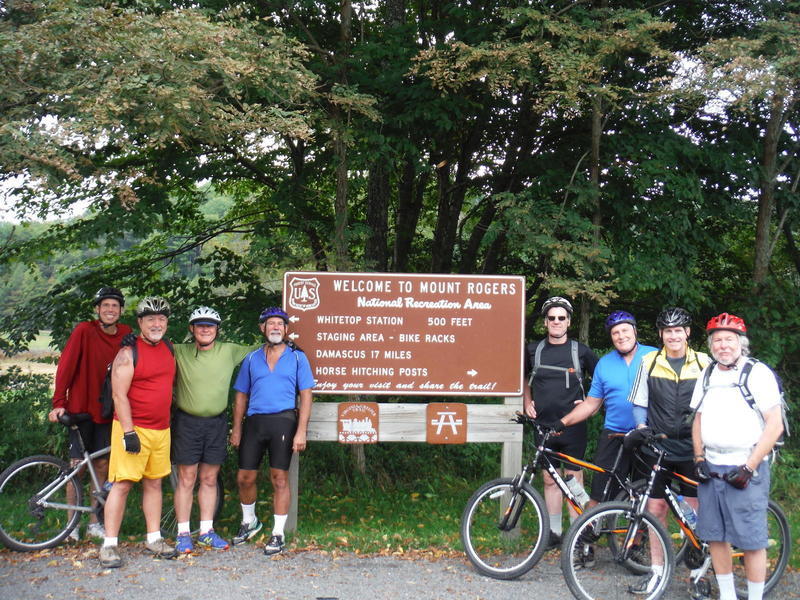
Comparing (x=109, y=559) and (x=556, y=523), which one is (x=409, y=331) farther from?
(x=109, y=559)

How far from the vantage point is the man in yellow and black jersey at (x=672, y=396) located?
5102mm

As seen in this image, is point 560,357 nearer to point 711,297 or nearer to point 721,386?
point 721,386

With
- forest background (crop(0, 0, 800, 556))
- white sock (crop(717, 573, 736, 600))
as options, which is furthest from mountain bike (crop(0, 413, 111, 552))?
white sock (crop(717, 573, 736, 600))

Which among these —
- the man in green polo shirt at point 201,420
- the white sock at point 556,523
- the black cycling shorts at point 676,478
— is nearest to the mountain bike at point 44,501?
the man in green polo shirt at point 201,420

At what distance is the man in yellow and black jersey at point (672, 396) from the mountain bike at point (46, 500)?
12.6ft

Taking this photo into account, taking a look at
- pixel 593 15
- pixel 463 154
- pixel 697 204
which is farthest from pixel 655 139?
pixel 463 154

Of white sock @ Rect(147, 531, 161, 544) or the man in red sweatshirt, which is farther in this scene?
the man in red sweatshirt

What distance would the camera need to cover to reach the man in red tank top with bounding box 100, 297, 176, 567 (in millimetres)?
5555

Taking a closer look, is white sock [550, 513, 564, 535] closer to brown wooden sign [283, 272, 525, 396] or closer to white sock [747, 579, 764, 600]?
brown wooden sign [283, 272, 525, 396]

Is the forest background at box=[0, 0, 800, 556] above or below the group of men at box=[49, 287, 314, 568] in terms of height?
above

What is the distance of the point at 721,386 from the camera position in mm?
4539

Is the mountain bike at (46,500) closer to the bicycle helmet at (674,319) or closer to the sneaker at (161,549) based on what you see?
the sneaker at (161,549)

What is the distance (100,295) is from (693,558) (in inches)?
200

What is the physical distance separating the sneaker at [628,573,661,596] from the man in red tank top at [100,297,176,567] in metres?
3.40
